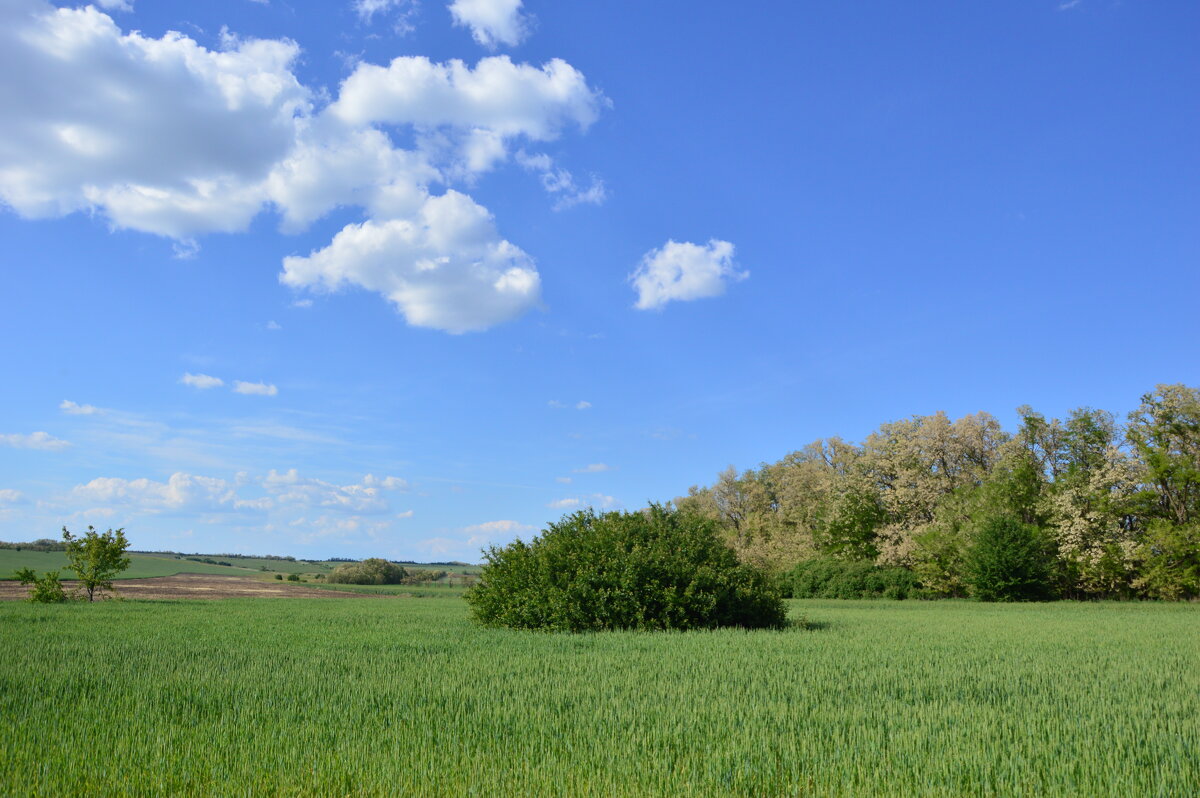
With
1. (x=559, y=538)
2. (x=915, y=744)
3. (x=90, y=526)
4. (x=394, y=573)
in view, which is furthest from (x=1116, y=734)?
(x=394, y=573)

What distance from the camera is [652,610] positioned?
1769 centimetres

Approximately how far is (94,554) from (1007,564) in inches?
1831

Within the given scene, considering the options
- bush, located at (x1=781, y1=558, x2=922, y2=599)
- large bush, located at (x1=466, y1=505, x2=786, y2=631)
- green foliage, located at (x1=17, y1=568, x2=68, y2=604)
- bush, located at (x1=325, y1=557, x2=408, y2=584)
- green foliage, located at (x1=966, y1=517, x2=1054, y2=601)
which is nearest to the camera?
large bush, located at (x1=466, y1=505, x2=786, y2=631)

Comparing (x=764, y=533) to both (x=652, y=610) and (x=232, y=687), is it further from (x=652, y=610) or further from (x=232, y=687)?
(x=232, y=687)

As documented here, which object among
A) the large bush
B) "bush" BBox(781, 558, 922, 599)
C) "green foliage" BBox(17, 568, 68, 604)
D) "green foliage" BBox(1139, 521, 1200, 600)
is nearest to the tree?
"green foliage" BBox(17, 568, 68, 604)

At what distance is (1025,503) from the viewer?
4591 cm

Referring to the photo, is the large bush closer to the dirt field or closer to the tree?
the tree

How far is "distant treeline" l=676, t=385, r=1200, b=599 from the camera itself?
4106 centimetres

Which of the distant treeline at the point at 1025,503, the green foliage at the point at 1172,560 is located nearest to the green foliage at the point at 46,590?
the distant treeline at the point at 1025,503

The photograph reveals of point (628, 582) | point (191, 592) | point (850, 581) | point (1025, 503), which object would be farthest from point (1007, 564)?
point (191, 592)

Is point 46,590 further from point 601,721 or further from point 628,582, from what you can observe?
point 601,721

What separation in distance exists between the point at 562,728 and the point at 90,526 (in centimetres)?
3303

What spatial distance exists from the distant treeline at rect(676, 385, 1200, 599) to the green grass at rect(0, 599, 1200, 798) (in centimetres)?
2906

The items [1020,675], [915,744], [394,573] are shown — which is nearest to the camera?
[915,744]
